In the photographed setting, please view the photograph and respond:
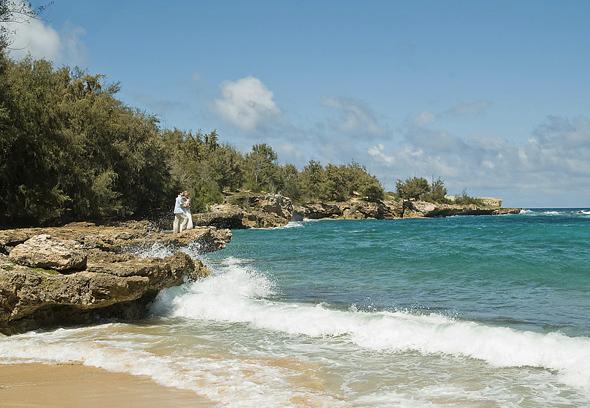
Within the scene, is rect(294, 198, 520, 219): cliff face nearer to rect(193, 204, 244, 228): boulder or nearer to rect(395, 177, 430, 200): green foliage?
rect(395, 177, 430, 200): green foliage

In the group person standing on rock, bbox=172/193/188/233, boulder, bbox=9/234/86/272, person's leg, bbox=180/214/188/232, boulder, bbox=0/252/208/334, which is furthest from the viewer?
person's leg, bbox=180/214/188/232

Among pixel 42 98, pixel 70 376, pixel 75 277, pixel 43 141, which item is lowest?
pixel 70 376

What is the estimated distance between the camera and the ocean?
7375 millimetres

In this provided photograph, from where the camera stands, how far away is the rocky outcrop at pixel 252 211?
60.6 m

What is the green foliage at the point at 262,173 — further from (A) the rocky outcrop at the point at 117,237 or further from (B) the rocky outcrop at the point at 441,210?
(A) the rocky outcrop at the point at 117,237

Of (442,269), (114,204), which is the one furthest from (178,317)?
(114,204)

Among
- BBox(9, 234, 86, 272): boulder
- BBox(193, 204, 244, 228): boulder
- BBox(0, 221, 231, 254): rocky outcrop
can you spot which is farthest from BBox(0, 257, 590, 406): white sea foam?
BBox(193, 204, 244, 228): boulder

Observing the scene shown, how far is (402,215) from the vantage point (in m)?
114

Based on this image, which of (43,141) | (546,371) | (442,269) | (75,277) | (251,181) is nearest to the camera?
(546,371)

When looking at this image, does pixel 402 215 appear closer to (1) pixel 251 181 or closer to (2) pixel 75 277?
(1) pixel 251 181

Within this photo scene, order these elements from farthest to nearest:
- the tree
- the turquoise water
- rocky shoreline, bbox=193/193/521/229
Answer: the tree
rocky shoreline, bbox=193/193/521/229
the turquoise water

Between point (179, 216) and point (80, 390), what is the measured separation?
1397 centimetres

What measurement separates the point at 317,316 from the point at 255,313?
158 cm

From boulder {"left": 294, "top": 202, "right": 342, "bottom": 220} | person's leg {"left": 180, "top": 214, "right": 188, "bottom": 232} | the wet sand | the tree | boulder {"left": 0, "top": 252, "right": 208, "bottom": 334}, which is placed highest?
the tree
